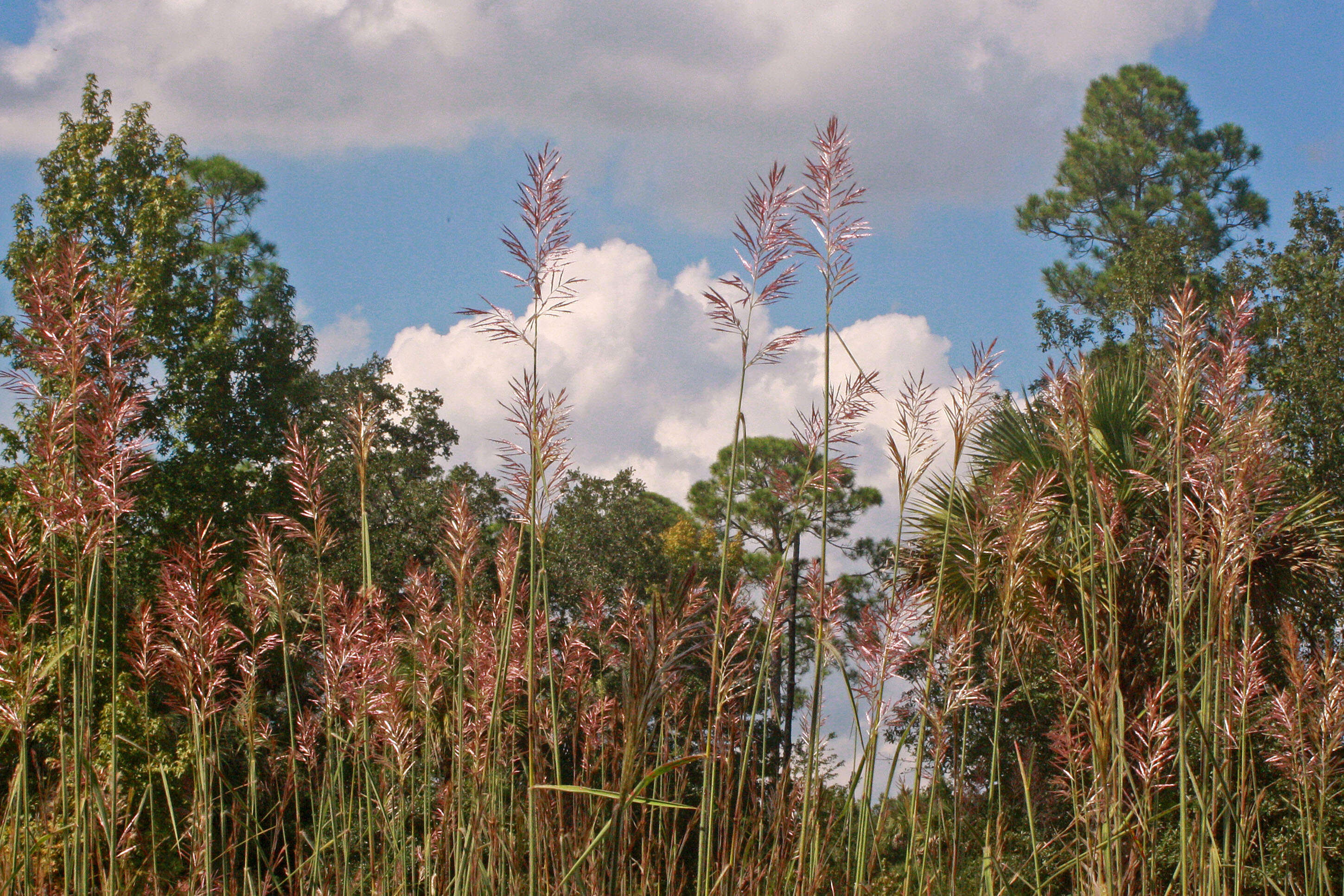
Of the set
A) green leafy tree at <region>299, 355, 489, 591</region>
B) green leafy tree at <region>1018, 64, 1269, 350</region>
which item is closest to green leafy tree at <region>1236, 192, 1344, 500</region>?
green leafy tree at <region>1018, 64, 1269, 350</region>

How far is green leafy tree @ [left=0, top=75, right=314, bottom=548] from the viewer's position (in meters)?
14.5

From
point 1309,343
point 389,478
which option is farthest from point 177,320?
point 1309,343

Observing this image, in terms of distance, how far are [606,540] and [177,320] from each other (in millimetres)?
7036

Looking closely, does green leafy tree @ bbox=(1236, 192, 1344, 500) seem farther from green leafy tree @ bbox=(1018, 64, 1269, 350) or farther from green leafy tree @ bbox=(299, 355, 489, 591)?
green leafy tree @ bbox=(299, 355, 489, 591)

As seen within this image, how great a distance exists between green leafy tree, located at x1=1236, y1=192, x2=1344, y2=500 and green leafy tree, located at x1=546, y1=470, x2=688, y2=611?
8759mm

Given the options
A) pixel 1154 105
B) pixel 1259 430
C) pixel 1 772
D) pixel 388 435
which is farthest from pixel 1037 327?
pixel 1259 430

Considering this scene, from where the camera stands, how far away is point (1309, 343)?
1324 centimetres

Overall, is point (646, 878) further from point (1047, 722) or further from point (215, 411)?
point (215, 411)

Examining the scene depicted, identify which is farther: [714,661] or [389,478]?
[389,478]

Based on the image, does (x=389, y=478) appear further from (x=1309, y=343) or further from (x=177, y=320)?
(x=1309, y=343)

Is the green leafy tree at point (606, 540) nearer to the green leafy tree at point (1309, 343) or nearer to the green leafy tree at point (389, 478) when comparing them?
the green leafy tree at point (389, 478)

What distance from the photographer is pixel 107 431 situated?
5.95 ft

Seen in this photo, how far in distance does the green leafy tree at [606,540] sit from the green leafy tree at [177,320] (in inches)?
169

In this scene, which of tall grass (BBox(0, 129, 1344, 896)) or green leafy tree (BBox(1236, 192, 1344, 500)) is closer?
tall grass (BBox(0, 129, 1344, 896))
